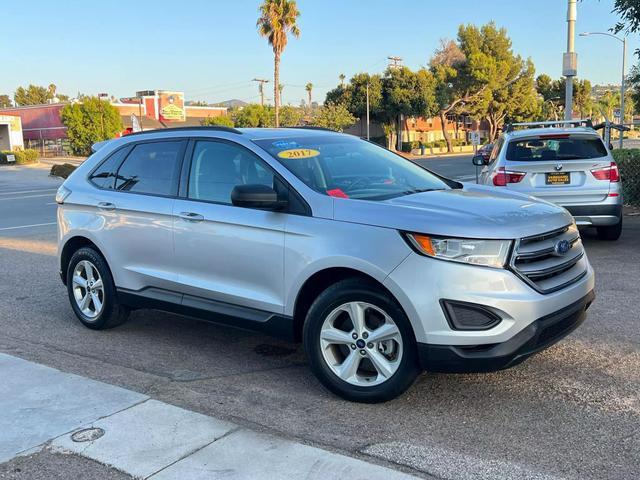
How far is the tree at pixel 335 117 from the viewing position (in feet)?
185

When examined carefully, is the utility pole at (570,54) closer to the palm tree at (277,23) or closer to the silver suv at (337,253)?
the silver suv at (337,253)

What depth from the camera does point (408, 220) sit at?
381 cm

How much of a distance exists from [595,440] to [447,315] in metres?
1.04

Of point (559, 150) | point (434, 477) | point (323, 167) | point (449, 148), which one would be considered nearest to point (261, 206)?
point (323, 167)

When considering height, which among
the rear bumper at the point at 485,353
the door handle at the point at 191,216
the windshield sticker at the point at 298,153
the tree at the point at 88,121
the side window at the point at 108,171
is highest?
the tree at the point at 88,121

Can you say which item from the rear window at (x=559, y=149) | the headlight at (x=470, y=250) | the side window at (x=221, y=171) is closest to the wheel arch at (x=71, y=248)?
the side window at (x=221, y=171)

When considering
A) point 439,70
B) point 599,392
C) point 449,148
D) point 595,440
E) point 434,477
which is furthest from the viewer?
point 449,148

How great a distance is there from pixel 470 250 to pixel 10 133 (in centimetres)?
6032

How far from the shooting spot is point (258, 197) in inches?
165

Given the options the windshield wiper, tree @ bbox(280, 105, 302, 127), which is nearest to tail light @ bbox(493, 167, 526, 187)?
the windshield wiper

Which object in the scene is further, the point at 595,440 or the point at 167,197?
the point at 167,197

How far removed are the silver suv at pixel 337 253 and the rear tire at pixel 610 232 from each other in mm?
5006

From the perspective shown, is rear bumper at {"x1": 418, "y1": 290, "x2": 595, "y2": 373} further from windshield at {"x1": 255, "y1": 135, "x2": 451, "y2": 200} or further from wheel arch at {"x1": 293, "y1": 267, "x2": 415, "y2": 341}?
windshield at {"x1": 255, "y1": 135, "x2": 451, "y2": 200}

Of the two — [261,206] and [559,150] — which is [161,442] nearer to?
[261,206]
